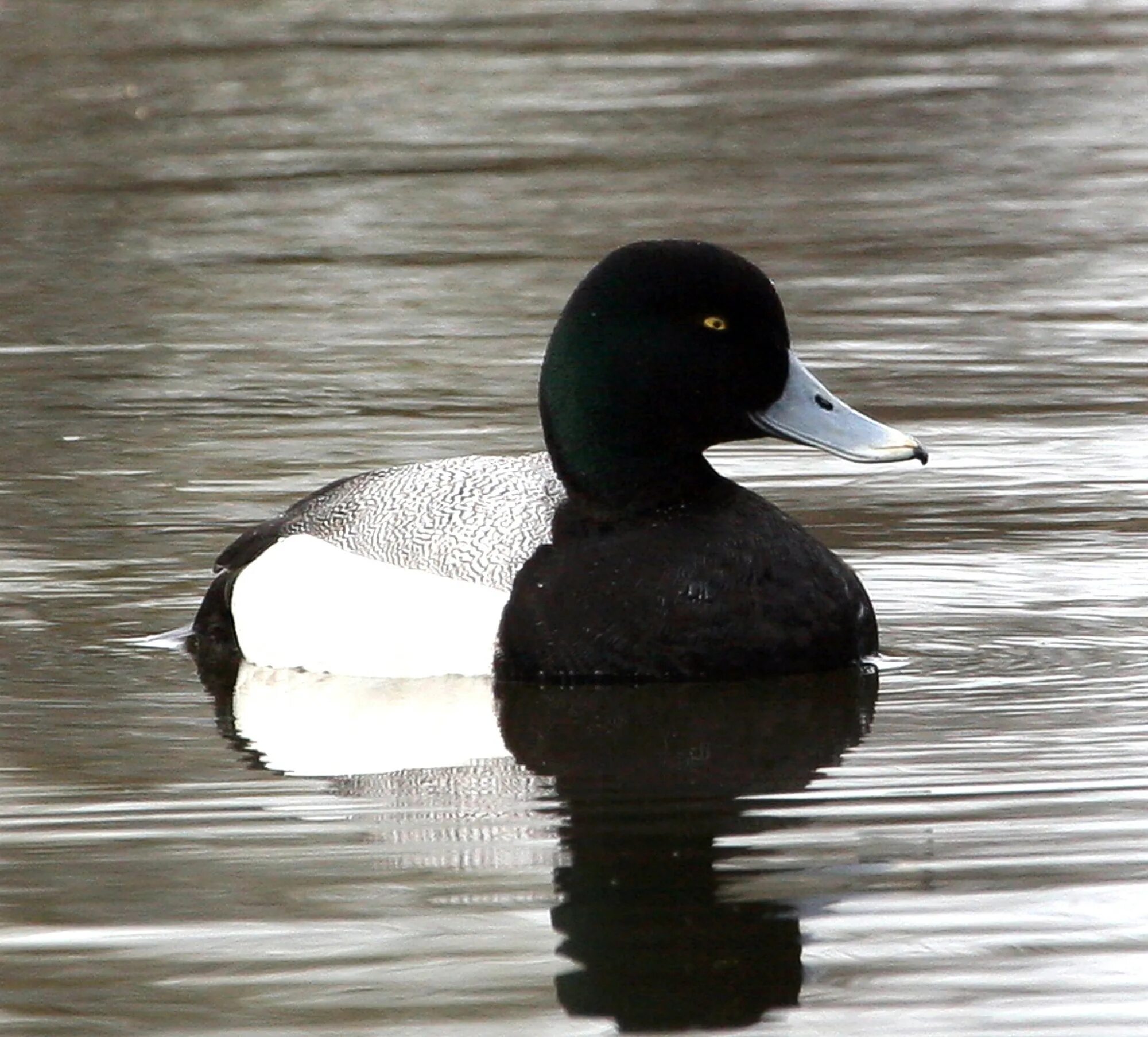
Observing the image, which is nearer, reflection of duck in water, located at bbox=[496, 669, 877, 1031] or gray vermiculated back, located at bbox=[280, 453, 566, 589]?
reflection of duck in water, located at bbox=[496, 669, 877, 1031]

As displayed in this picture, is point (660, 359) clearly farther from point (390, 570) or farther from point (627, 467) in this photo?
point (390, 570)

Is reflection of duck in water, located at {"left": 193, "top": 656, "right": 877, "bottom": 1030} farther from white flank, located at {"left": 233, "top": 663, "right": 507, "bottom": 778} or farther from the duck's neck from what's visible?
the duck's neck

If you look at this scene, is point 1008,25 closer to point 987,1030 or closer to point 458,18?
point 458,18

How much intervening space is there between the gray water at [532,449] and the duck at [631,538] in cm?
15

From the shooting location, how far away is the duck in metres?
7.08

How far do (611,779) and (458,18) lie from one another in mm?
15830

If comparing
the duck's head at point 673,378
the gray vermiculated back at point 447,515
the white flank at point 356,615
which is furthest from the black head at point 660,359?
the white flank at point 356,615

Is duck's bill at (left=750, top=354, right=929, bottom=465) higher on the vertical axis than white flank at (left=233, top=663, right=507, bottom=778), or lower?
higher

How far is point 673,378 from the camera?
288 inches

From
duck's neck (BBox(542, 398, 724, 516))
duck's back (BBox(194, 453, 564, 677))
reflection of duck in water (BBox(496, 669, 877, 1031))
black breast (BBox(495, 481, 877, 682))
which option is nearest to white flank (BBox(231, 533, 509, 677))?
duck's back (BBox(194, 453, 564, 677))

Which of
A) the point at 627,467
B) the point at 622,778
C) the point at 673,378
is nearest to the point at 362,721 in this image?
the point at 622,778

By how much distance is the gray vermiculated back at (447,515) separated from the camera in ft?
24.0

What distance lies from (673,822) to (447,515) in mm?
1839

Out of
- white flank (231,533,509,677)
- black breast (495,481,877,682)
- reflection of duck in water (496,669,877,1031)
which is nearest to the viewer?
reflection of duck in water (496,669,877,1031)
